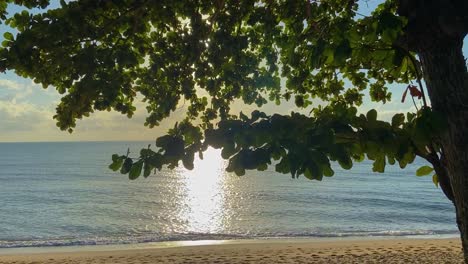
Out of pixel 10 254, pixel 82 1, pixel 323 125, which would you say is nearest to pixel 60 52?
pixel 82 1

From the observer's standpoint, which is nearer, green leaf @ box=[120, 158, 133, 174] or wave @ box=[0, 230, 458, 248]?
green leaf @ box=[120, 158, 133, 174]

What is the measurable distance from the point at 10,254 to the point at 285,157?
26348 millimetres

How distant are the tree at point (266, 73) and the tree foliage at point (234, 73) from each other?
0.04 feet

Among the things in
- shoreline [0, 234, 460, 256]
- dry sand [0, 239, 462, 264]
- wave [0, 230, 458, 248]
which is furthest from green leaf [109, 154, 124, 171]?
wave [0, 230, 458, 248]

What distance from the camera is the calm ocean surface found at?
3441 cm

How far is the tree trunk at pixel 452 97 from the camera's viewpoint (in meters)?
3.48

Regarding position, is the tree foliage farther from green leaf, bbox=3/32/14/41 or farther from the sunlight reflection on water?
the sunlight reflection on water

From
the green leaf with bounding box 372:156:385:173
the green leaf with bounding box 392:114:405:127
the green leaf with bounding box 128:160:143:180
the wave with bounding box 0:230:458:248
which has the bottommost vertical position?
the wave with bounding box 0:230:458:248

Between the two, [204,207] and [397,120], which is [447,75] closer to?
[397,120]

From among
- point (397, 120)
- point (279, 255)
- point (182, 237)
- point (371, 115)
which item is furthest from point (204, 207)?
point (371, 115)

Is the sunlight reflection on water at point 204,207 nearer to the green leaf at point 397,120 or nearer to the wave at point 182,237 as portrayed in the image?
the wave at point 182,237

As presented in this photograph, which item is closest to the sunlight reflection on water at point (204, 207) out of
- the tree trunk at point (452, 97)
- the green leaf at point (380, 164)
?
the tree trunk at point (452, 97)

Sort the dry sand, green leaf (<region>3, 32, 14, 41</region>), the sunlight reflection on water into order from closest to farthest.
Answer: green leaf (<region>3, 32, 14, 41</region>) < the dry sand < the sunlight reflection on water

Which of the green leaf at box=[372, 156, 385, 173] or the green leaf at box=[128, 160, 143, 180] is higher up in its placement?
the green leaf at box=[372, 156, 385, 173]
